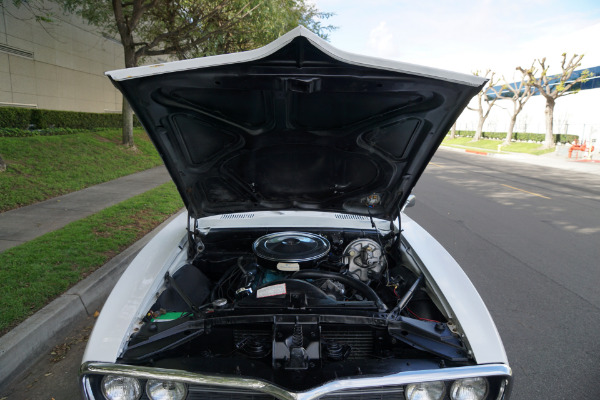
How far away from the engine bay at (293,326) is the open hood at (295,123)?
1.92 feet

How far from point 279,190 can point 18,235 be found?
413 centimetres

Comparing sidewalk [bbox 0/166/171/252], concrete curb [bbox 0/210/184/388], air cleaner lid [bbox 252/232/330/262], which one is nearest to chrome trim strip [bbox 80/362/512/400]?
air cleaner lid [bbox 252/232/330/262]

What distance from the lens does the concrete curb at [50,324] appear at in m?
2.59

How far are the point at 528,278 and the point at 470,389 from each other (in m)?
3.54

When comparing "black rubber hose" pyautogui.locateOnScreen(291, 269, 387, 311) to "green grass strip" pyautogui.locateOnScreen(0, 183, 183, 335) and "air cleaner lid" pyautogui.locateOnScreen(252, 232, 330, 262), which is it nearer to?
"air cleaner lid" pyautogui.locateOnScreen(252, 232, 330, 262)

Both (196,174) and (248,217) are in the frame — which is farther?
(248,217)

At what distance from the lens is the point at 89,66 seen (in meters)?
17.3

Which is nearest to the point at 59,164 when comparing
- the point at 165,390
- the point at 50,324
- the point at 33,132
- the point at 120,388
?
the point at 33,132

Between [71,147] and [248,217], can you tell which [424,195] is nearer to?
[248,217]

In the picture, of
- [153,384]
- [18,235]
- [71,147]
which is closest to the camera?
[153,384]

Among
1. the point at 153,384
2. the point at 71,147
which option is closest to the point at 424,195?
the point at 153,384

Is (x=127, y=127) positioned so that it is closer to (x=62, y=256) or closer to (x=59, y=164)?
(x=59, y=164)

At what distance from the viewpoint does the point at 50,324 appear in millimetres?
2975

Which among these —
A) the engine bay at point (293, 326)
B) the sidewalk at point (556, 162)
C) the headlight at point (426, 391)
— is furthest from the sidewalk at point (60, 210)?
the sidewalk at point (556, 162)
